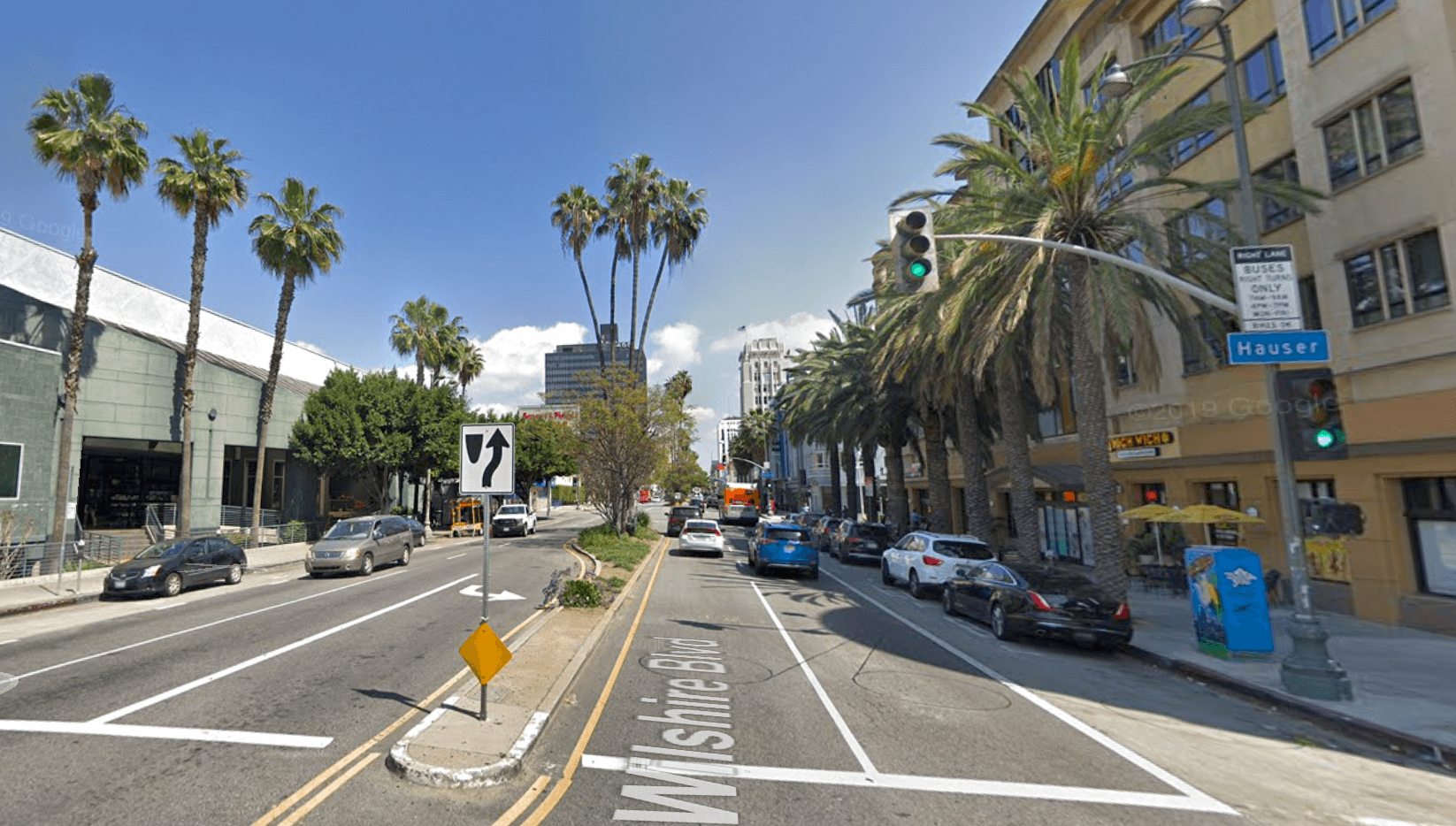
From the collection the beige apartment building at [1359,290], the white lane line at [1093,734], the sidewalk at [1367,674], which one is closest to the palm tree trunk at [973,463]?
the beige apartment building at [1359,290]

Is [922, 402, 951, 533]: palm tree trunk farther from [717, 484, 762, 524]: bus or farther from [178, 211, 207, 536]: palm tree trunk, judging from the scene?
[178, 211, 207, 536]: palm tree trunk

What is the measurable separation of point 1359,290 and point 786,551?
15.2 meters

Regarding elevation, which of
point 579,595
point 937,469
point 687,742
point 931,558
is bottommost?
point 687,742

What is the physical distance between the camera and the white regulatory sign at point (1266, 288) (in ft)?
30.6

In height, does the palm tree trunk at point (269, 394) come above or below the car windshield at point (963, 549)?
above

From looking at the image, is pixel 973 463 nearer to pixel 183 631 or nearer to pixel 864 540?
pixel 864 540

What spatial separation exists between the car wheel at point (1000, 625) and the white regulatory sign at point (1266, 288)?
615cm

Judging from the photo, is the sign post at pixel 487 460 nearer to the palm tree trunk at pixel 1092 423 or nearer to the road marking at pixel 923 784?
the road marking at pixel 923 784

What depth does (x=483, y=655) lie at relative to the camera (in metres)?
6.83

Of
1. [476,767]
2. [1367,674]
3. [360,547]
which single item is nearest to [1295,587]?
[1367,674]

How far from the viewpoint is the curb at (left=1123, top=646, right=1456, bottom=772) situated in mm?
6875

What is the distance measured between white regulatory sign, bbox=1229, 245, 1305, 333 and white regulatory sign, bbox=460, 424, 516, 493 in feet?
32.8

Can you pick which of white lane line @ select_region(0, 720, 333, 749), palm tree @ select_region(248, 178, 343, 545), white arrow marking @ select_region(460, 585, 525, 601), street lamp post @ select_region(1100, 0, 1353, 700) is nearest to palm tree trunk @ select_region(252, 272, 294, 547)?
palm tree @ select_region(248, 178, 343, 545)

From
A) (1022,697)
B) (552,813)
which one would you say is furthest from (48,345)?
(1022,697)
